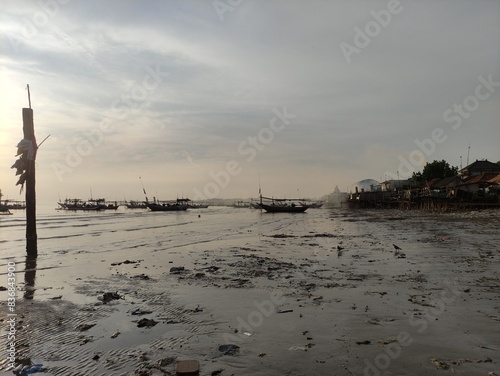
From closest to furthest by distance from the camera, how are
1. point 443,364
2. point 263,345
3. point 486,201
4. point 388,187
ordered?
point 443,364 → point 263,345 → point 486,201 → point 388,187

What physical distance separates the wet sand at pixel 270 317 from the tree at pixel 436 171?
80.8 m

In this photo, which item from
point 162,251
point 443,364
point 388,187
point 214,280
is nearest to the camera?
point 443,364

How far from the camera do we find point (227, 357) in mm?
5527

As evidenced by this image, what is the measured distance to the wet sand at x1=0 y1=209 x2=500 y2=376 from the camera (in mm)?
5293

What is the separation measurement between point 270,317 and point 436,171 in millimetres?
91612

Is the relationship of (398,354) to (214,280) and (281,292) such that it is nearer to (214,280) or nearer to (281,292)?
(281,292)

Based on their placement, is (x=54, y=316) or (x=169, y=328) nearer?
(x=169, y=328)

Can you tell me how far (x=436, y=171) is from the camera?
8700cm

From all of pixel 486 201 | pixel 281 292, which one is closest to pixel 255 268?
pixel 281 292

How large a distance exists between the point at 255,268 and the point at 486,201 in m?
48.2

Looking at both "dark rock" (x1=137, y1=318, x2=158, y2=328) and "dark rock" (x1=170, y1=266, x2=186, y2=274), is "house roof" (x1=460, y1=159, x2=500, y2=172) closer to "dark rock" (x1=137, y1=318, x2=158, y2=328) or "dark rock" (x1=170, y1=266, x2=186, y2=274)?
"dark rock" (x1=170, y1=266, x2=186, y2=274)

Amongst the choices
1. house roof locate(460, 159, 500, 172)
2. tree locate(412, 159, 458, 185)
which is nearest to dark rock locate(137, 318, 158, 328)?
house roof locate(460, 159, 500, 172)

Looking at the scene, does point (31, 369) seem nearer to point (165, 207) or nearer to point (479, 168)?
point (479, 168)

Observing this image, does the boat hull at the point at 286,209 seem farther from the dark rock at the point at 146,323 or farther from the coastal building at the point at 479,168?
the dark rock at the point at 146,323
